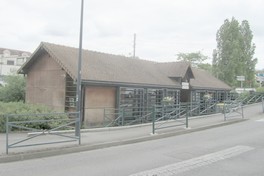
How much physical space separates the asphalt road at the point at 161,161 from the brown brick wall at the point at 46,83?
27.1 feet

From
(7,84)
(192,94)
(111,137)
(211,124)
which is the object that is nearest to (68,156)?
(111,137)

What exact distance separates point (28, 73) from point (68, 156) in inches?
530

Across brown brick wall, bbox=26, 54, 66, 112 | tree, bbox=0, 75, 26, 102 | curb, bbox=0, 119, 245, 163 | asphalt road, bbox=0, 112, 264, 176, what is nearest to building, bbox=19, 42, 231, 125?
brown brick wall, bbox=26, 54, 66, 112

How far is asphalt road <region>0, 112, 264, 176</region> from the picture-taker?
758cm

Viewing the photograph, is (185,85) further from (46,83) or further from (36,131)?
(36,131)

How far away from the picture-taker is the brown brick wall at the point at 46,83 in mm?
18594

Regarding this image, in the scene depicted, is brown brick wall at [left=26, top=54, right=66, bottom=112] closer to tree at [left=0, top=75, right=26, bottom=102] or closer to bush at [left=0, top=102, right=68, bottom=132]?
tree at [left=0, top=75, right=26, bottom=102]

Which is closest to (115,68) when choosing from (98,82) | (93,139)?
(98,82)

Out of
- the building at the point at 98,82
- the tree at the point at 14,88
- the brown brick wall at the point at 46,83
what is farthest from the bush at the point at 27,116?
the tree at the point at 14,88

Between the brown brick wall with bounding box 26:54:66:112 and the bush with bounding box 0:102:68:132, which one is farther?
the brown brick wall with bounding box 26:54:66:112

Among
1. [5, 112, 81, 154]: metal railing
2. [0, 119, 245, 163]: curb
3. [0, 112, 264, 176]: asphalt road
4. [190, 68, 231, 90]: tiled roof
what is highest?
[190, 68, 231, 90]: tiled roof

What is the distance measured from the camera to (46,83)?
19781 millimetres

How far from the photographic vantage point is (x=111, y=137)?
489 inches

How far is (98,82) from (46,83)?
4232 mm
